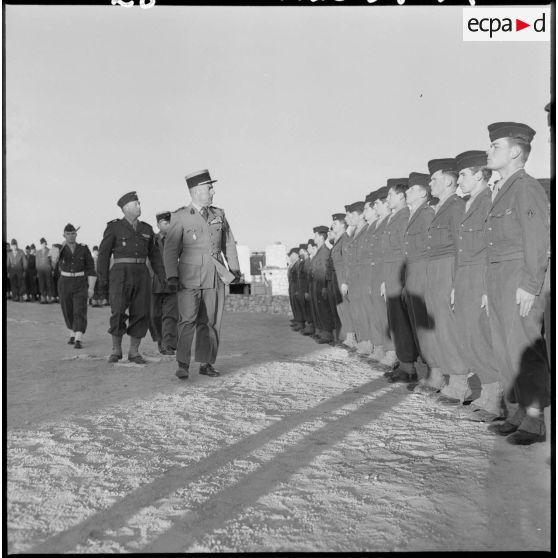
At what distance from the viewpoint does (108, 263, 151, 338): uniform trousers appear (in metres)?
7.19

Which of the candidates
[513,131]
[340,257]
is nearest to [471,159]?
A: [513,131]

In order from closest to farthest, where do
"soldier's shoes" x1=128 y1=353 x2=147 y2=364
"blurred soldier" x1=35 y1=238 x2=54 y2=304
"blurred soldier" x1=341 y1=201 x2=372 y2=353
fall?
"soldier's shoes" x1=128 y1=353 x2=147 y2=364
"blurred soldier" x1=341 y1=201 x2=372 y2=353
"blurred soldier" x1=35 y1=238 x2=54 y2=304

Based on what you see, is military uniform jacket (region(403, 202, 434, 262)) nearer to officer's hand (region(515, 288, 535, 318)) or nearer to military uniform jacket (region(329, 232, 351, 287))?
officer's hand (region(515, 288, 535, 318))

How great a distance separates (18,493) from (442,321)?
345 centimetres

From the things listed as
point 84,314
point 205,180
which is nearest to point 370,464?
point 205,180

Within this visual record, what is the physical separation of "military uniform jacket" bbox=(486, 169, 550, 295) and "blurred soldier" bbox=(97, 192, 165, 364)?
443cm

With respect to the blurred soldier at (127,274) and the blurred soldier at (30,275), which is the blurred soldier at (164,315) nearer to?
the blurred soldier at (127,274)

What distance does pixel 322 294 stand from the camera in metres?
9.98

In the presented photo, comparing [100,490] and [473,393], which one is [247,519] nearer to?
[100,490]

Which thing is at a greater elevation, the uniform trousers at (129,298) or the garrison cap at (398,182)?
the garrison cap at (398,182)

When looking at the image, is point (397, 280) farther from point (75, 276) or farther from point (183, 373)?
point (75, 276)

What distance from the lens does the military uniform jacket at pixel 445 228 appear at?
16.5ft

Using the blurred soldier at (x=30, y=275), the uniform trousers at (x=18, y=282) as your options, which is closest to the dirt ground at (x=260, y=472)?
the blurred soldier at (x=30, y=275)

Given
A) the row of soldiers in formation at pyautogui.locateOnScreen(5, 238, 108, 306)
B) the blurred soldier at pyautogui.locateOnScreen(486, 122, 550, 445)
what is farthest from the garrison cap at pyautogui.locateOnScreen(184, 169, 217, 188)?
the row of soldiers in formation at pyautogui.locateOnScreen(5, 238, 108, 306)
